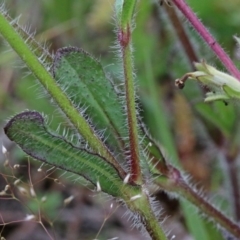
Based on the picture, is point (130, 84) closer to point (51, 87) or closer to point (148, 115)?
point (51, 87)

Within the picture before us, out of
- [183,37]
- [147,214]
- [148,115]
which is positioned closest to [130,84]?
[147,214]

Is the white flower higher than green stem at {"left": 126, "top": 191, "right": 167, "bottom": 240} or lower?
higher

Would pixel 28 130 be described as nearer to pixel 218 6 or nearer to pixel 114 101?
pixel 114 101

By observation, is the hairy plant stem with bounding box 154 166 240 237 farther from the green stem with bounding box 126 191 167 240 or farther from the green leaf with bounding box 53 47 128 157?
the green stem with bounding box 126 191 167 240

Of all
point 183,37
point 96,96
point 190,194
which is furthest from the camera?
point 183,37

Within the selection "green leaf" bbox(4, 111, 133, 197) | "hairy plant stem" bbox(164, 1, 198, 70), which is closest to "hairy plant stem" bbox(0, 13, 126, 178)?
"green leaf" bbox(4, 111, 133, 197)

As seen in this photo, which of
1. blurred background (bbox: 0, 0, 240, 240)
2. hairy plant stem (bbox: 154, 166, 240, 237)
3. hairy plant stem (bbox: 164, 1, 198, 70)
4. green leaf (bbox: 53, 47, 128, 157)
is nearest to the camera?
green leaf (bbox: 53, 47, 128, 157)
